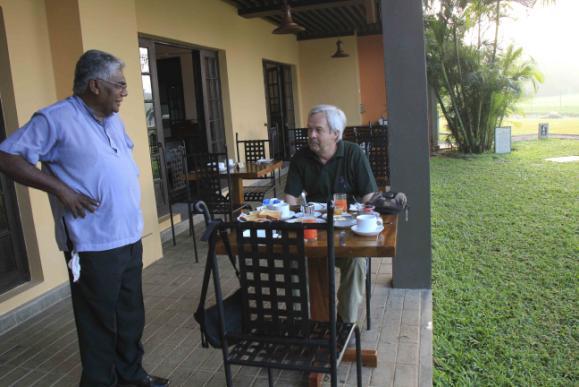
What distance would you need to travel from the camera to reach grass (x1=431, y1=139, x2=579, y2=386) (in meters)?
2.62

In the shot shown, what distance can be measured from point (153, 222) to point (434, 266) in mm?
2573

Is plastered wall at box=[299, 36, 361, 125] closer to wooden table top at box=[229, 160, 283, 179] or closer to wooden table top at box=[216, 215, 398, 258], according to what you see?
wooden table top at box=[229, 160, 283, 179]

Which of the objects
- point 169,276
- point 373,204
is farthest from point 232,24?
point 373,204

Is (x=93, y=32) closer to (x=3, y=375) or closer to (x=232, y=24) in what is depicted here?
(x=3, y=375)

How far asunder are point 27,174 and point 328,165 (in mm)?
1597

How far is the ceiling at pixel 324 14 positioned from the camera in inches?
293

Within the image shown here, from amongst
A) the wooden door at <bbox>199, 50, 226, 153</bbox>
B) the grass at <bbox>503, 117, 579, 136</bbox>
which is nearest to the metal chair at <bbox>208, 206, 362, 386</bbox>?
the wooden door at <bbox>199, 50, 226, 153</bbox>

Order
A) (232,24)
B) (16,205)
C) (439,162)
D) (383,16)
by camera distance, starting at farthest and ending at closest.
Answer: (439,162)
(232,24)
(16,205)
(383,16)

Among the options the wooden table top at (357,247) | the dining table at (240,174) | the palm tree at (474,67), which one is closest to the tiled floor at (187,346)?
the wooden table top at (357,247)

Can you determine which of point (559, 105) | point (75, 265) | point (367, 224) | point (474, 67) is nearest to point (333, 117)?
point (367, 224)

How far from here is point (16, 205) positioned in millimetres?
3516

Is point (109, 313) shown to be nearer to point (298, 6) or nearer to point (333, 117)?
point (333, 117)

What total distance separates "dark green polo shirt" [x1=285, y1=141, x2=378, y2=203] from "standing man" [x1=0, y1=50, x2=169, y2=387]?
1.05 m

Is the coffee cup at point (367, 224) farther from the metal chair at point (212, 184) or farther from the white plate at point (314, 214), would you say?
the metal chair at point (212, 184)
